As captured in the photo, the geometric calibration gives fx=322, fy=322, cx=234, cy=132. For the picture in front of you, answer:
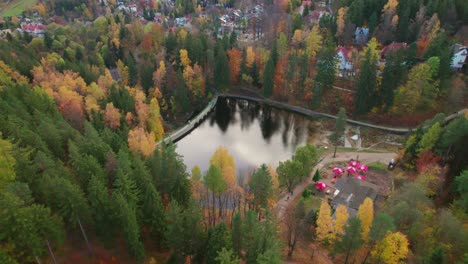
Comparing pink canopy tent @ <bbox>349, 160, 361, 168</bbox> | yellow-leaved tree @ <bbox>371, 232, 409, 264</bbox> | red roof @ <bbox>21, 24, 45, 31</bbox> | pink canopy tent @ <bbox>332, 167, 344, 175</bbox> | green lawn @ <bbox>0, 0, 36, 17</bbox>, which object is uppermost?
green lawn @ <bbox>0, 0, 36, 17</bbox>

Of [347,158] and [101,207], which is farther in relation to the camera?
[347,158]

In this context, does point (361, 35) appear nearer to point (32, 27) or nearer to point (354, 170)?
point (354, 170)

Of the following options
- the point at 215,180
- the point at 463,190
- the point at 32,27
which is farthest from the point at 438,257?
the point at 32,27

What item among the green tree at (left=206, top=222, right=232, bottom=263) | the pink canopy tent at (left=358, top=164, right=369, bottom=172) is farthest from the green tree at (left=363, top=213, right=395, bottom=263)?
the pink canopy tent at (left=358, top=164, right=369, bottom=172)

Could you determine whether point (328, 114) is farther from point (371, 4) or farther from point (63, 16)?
point (63, 16)

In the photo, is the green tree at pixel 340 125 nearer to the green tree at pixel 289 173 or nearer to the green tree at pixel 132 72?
the green tree at pixel 289 173

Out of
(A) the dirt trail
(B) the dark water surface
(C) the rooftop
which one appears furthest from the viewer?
(B) the dark water surface

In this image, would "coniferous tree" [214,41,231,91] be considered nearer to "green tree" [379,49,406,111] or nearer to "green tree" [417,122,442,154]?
"green tree" [379,49,406,111]

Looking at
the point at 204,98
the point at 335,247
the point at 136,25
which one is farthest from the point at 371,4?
the point at 335,247
